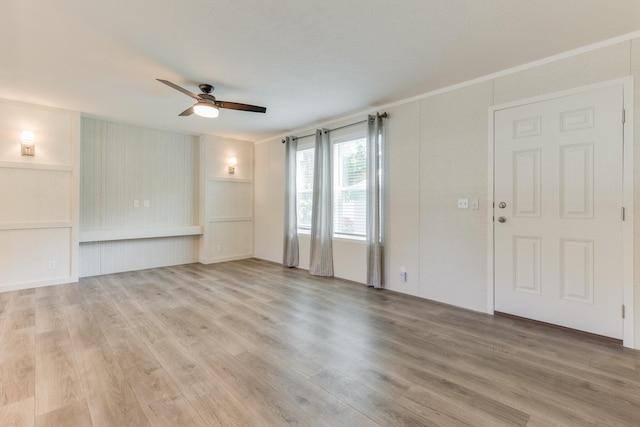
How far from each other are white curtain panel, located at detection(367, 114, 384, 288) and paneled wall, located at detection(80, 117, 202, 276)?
368 cm

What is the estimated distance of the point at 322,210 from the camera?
16.8 ft

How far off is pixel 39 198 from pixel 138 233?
141 centimetres

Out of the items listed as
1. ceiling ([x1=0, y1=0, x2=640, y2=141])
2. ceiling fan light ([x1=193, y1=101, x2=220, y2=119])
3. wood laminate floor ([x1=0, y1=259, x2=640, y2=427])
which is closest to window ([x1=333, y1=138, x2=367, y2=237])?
ceiling ([x1=0, y1=0, x2=640, y2=141])

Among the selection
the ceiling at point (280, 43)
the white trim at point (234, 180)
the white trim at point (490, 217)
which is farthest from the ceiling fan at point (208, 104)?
the white trim at point (490, 217)

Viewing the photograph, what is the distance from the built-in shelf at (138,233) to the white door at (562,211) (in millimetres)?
5308

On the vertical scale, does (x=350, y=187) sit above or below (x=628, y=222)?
above

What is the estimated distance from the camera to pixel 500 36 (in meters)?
2.52

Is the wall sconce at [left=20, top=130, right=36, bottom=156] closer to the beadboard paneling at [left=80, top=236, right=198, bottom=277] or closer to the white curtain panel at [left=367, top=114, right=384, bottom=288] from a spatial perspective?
the beadboard paneling at [left=80, top=236, right=198, bottom=277]

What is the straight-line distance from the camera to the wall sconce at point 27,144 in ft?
13.6

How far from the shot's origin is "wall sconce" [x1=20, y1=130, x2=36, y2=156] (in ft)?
13.6

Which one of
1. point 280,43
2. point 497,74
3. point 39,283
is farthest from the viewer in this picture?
point 39,283

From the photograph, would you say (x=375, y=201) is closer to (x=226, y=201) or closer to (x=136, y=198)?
(x=226, y=201)

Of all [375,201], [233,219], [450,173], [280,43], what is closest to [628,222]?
[450,173]

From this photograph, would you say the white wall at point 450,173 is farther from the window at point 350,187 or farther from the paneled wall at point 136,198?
the paneled wall at point 136,198
